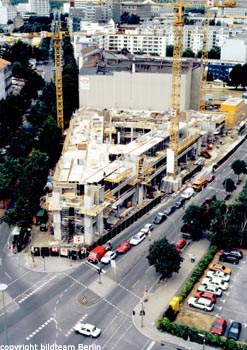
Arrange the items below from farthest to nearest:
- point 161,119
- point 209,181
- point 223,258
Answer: point 161,119 → point 209,181 → point 223,258

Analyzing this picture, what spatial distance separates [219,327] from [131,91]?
157 feet

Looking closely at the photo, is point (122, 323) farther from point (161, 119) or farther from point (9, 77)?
point (9, 77)

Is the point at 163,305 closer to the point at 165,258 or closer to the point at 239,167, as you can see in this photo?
the point at 165,258

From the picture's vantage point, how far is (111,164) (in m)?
46.2

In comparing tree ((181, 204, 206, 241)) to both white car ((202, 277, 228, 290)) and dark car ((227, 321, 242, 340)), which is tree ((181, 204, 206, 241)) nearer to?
white car ((202, 277, 228, 290))

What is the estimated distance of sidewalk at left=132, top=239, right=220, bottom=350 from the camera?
29.1 m

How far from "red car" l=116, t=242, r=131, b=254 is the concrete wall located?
35.4 meters

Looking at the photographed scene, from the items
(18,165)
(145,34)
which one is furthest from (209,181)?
(145,34)

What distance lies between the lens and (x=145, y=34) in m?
121

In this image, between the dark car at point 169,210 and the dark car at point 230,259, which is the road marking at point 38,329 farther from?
the dark car at point 169,210

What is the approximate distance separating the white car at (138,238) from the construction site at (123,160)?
201 cm

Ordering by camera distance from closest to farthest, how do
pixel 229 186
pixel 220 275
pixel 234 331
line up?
pixel 234 331
pixel 220 275
pixel 229 186

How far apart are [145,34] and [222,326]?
101 m

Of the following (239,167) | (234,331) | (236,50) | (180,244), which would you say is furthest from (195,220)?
(236,50)
